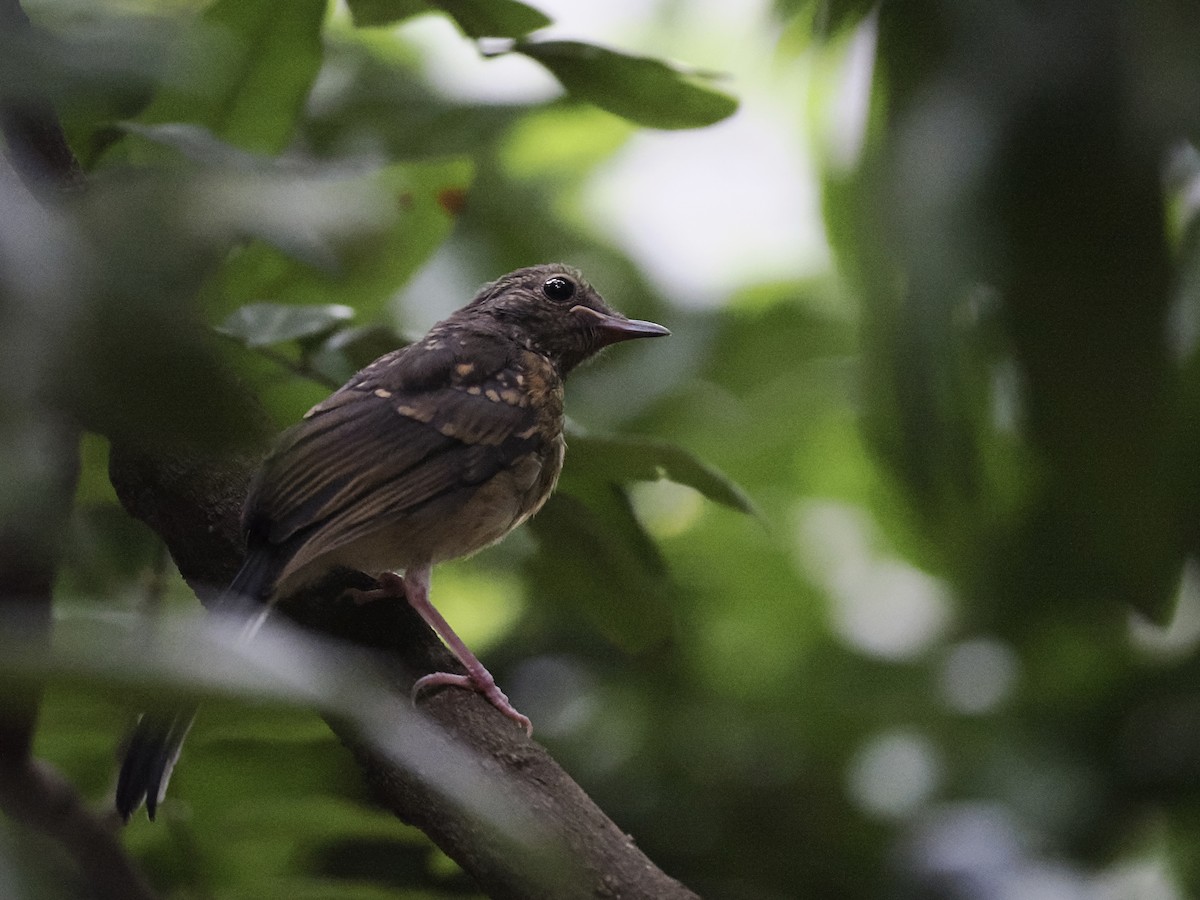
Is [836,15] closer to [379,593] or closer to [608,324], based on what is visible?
[379,593]

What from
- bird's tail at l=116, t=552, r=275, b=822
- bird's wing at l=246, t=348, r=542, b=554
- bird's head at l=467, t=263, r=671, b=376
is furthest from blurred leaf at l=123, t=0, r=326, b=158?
bird's tail at l=116, t=552, r=275, b=822

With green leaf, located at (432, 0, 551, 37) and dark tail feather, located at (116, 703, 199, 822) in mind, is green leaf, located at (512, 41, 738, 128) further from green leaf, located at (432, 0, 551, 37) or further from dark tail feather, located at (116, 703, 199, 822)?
dark tail feather, located at (116, 703, 199, 822)

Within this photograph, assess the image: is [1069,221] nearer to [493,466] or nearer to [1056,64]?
[1056,64]

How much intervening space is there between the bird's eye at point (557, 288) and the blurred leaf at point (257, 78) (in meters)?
0.88

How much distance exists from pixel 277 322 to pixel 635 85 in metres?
0.77

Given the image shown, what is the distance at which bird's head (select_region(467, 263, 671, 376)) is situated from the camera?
345 centimetres

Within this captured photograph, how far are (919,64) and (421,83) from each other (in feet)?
10.2

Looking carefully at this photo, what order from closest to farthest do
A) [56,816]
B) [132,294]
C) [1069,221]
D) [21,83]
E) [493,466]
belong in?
[132,294] < [1069,221] < [21,83] < [56,816] < [493,466]

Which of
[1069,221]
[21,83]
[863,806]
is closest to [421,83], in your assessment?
[863,806]

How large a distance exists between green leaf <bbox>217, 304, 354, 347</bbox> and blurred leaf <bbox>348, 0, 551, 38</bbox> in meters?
0.57

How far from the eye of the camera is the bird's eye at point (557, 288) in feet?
11.4

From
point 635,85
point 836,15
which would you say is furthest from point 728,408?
point 836,15

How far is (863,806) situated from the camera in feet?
11.9

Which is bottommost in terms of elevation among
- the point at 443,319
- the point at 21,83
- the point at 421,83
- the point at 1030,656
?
the point at 1030,656
